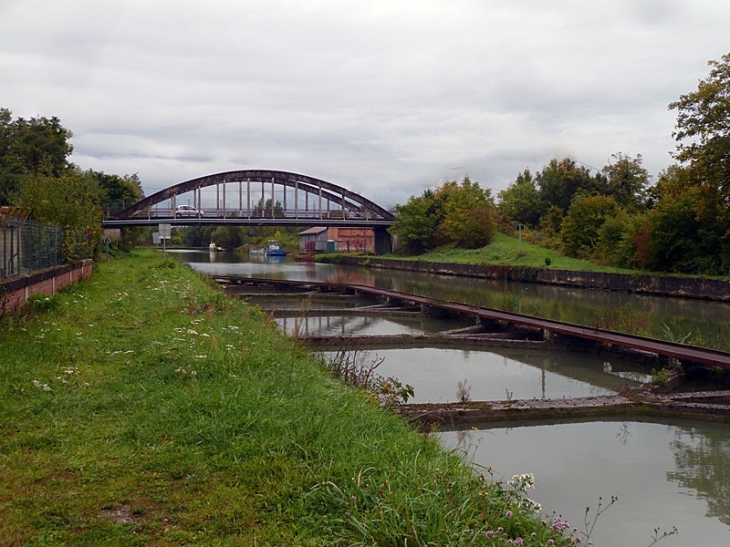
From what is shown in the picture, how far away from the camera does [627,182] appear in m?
47.3

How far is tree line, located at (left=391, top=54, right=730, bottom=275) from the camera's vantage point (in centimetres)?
2648

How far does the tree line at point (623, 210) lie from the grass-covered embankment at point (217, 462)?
957 inches

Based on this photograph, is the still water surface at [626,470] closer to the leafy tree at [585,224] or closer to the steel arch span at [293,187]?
the leafy tree at [585,224]

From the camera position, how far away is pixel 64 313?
11.7 m

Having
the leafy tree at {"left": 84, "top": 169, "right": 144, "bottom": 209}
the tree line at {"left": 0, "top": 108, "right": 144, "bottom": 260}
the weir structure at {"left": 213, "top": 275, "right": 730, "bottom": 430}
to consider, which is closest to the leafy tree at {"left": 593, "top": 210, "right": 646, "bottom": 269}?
the weir structure at {"left": 213, "top": 275, "right": 730, "bottom": 430}

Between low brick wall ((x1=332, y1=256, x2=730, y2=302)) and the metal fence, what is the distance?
2367 centimetres

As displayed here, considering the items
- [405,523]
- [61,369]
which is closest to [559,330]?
[61,369]

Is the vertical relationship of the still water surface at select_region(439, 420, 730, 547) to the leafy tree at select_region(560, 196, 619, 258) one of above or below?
below

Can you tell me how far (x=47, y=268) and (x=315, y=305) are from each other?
1052 cm

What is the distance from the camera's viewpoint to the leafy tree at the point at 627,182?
4625 cm

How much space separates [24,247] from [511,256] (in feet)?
109

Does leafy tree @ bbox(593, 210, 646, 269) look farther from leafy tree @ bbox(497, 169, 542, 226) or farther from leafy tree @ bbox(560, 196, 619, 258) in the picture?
leafy tree @ bbox(497, 169, 542, 226)

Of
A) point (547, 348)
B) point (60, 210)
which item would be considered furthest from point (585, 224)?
point (60, 210)

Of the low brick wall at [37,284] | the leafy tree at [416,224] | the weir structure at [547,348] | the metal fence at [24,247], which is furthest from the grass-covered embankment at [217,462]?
the leafy tree at [416,224]
